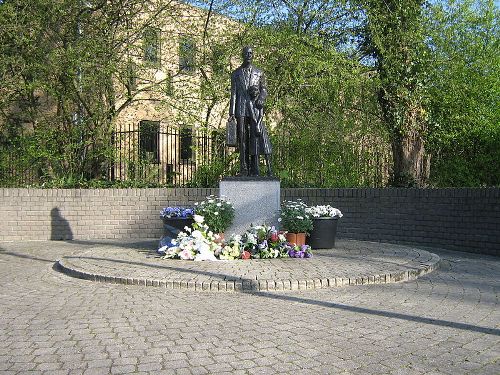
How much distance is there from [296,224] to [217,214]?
1.39 metres

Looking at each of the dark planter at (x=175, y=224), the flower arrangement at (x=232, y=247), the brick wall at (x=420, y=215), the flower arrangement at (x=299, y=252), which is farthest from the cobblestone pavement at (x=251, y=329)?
the brick wall at (x=420, y=215)

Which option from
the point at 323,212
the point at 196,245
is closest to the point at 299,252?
the point at 323,212

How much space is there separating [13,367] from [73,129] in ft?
34.5

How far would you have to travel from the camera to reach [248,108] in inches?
380

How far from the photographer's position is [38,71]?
43.2ft

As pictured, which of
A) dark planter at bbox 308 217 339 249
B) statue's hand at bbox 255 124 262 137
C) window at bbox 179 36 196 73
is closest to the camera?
dark planter at bbox 308 217 339 249

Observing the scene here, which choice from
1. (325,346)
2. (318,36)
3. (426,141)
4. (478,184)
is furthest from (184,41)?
(325,346)

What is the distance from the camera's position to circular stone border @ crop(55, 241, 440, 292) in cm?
648

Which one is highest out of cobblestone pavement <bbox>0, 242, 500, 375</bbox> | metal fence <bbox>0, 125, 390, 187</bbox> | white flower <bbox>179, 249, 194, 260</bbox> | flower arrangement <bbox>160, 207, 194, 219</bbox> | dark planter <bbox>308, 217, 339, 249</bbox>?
metal fence <bbox>0, 125, 390, 187</bbox>

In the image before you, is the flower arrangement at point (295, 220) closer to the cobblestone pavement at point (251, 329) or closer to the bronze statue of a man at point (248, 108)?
the bronze statue of a man at point (248, 108)

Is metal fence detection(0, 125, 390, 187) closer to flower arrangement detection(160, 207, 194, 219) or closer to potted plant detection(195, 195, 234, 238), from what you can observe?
flower arrangement detection(160, 207, 194, 219)

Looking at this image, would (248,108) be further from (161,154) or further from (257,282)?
(161,154)

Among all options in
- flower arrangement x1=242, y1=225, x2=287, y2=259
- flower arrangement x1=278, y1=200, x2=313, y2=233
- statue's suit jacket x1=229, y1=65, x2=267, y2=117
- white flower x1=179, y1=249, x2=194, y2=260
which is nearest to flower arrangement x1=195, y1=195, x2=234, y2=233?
flower arrangement x1=242, y1=225, x2=287, y2=259

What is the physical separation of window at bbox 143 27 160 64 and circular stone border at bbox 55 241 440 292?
268 inches
